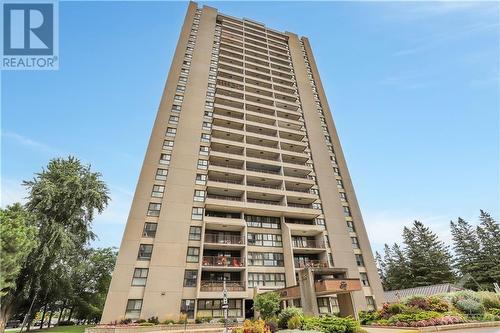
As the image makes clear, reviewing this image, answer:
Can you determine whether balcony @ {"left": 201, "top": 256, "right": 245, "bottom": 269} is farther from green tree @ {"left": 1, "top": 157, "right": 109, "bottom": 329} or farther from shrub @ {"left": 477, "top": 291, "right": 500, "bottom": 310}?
shrub @ {"left": 477, "top": 291, "right": 500, "bottom": 310}

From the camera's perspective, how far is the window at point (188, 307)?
28.1 metres

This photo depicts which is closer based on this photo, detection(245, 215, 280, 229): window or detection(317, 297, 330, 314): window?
detection(317, 297, 330, 314): window

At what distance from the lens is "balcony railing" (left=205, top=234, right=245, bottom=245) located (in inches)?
1318

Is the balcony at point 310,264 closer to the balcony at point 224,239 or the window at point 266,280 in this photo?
the window at point 266,280

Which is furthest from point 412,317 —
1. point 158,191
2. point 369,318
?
point 158,191

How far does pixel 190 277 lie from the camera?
30.0 metres

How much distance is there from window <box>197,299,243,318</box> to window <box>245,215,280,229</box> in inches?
377

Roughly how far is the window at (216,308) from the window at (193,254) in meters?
4.30

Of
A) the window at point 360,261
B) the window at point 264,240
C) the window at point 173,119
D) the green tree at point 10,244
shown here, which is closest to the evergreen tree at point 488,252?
the window at point 360,261

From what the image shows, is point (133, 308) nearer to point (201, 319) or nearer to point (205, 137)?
point (201, 319)

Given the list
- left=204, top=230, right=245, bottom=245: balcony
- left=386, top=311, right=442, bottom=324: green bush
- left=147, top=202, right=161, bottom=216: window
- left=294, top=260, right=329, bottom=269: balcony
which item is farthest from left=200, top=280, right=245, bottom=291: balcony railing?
left=386, top=311, right=442, bottom=324: green bush

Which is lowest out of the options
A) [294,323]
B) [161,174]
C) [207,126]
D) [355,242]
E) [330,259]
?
[294,323]

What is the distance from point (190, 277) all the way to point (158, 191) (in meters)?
10.8

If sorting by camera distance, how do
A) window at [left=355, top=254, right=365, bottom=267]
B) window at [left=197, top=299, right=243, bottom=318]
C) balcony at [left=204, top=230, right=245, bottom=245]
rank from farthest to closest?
window at [left=355, top=254, right=365, bottom=267] < balcony at [left=204, top=230, right=245, bottom=245] < window at [left=197, top=299, right=243, bottom=318]
